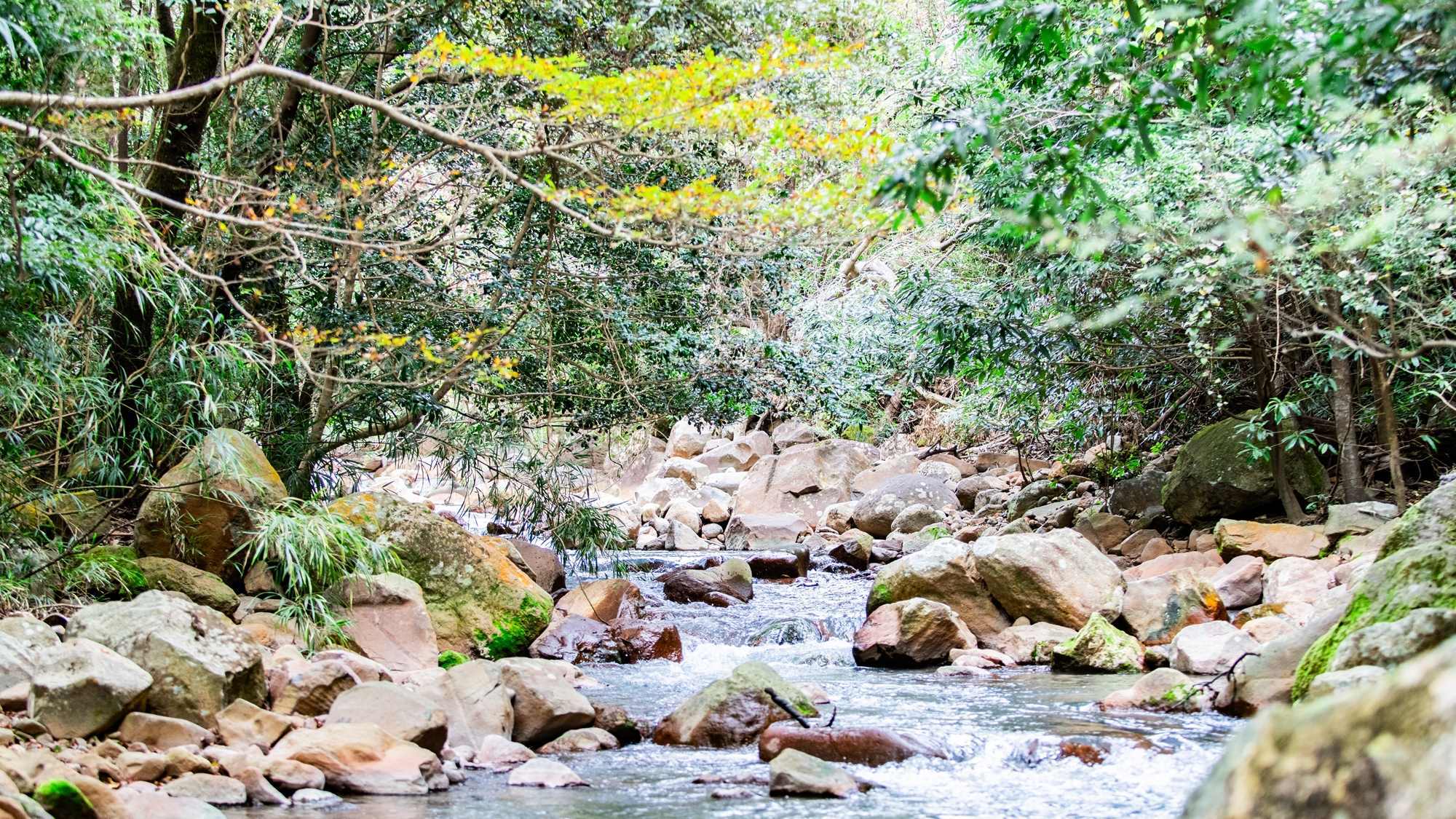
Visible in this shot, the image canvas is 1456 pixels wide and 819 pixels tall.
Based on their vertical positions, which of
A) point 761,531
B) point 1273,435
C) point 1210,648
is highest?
point 1273,435

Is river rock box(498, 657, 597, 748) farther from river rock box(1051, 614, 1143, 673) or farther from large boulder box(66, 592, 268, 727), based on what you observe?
river rock box(1051, 614, 1143, 673)

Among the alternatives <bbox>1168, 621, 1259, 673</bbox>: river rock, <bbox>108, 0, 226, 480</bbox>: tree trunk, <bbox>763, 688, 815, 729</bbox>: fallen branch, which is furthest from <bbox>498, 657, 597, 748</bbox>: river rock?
<bbox>1168, 621, 1259, 673</bbox>: river rock

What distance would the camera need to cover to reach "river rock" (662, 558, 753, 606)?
410 inches

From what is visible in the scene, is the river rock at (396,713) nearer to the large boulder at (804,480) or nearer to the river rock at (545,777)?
the river rock at (545,777)

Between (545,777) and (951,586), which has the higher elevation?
(545,777)

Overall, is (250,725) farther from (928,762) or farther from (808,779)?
(928,762)

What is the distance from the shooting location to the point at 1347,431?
364 inches

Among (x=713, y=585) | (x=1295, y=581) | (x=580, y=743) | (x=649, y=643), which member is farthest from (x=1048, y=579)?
(x=580, y=743)

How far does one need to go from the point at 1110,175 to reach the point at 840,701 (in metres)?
4.42

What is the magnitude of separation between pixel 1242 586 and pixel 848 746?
4.24 meters

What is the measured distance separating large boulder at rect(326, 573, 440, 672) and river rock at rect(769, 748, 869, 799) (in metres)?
3.12

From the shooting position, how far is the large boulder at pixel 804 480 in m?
16.5

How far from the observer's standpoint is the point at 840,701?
6832 millimetres

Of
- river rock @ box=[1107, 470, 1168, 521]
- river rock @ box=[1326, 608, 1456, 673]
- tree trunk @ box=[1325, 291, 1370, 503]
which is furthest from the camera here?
river rock @ box=[1107, 470, 1168, 521]
